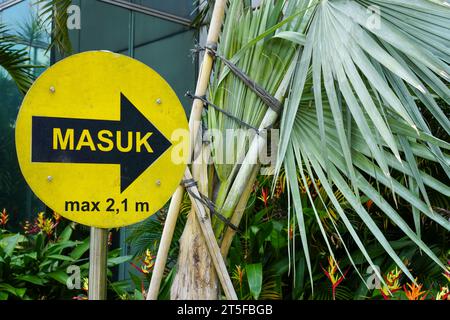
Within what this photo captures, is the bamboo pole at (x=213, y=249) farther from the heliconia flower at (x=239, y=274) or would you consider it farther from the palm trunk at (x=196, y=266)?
the heliconia flower at (x=239, y=274)

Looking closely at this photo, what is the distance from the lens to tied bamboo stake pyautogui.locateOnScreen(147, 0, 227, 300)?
2361 millimetres

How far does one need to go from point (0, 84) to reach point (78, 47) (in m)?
0.91

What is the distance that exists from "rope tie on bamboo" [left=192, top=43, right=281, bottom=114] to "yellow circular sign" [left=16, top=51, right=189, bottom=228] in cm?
100

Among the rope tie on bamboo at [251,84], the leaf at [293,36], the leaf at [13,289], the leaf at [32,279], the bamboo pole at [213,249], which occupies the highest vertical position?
the leaf at [293,36]

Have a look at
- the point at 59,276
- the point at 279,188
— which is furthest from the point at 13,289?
the point at 279,188

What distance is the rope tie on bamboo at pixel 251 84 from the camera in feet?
8.31

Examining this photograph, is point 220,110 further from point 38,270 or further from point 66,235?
point 66,235

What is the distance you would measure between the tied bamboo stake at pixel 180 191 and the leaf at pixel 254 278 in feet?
3.01

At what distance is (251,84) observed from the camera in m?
2.54

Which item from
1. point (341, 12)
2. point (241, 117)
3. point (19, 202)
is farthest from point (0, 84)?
point (341, 12)

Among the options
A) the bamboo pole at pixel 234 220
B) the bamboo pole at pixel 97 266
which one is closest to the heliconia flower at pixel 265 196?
the bamboo pole at pixel 234 220

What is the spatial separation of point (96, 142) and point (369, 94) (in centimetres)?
126

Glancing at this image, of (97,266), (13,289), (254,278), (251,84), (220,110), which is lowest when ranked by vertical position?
(13,289)

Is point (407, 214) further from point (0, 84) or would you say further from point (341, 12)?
point (0, 84)
